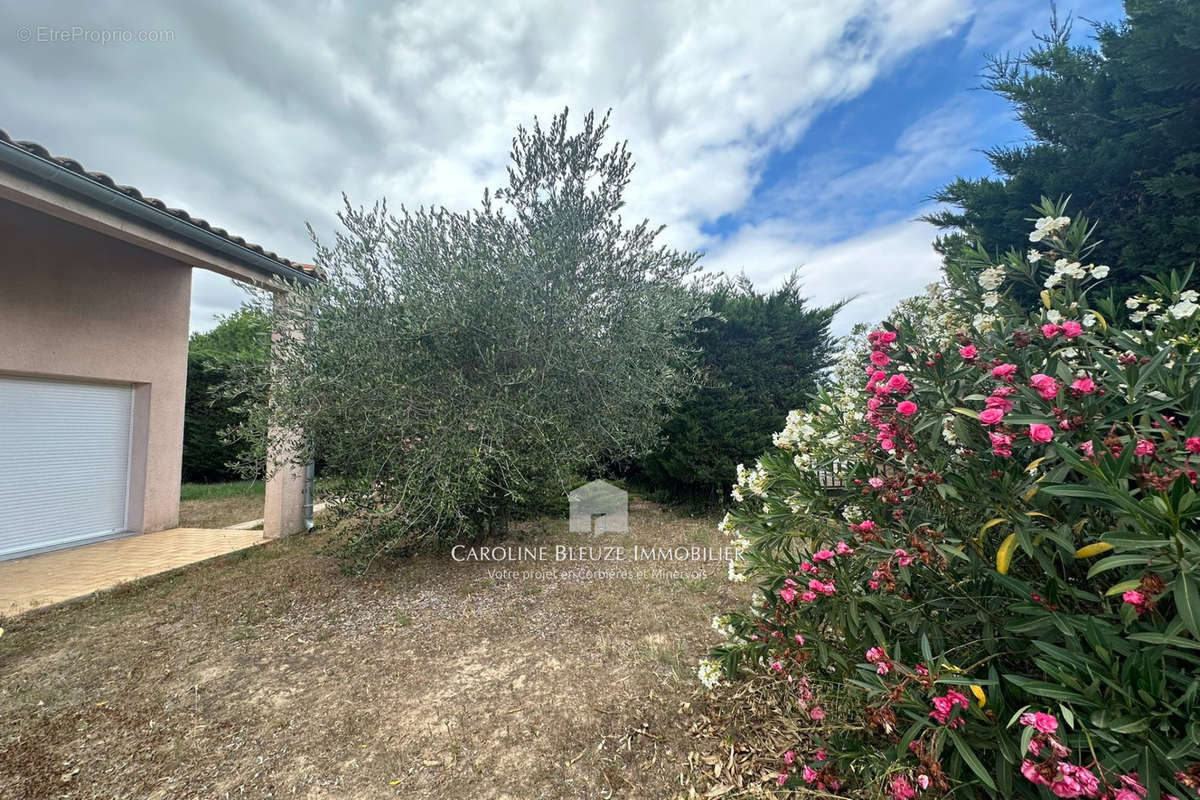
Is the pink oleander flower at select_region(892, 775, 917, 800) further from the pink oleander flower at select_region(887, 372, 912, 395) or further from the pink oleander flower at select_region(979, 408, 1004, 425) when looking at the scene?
the pink oleander flower at select_region(887, 372, 912, 395)

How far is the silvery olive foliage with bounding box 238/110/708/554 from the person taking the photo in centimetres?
456

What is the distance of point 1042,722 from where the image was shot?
1.26 metres

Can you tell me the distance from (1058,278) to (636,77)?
19.0ft

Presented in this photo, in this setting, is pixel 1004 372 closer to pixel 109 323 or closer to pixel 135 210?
pixel 135 210

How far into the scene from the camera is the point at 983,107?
4352mm

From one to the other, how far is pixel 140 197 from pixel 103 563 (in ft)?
13.9

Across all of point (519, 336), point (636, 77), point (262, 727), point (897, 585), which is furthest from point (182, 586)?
point (636, 77)

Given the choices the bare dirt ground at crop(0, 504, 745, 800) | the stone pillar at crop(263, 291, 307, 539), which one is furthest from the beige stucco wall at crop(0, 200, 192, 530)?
the bare dirt ground at crop(0, 504, 745, 800)

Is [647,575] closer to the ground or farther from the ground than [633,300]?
closer to the ground

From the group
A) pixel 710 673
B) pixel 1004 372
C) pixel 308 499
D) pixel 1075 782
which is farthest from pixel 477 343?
pixel 1075 782

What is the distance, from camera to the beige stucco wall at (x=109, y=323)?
5.48 m

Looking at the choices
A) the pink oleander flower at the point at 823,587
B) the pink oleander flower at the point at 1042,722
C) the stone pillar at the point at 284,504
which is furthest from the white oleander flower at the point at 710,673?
the stone pillar at the point at 284,504

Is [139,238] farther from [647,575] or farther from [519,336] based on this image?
[647,575]

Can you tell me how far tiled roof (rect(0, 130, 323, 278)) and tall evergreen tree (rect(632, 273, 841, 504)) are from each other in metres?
6.04
